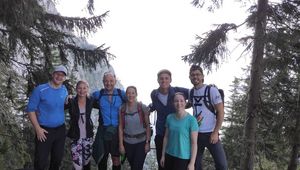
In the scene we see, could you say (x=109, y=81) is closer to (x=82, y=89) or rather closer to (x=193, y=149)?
(x=82, y=89)

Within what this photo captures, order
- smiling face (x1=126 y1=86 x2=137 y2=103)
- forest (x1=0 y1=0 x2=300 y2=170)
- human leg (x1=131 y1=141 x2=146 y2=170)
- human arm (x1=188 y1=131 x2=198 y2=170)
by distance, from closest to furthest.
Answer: human arm (x1=188 y1=131 x2=198 y2=170), smiling face (x1=126 y1=86 x2=137 y2=103), human leg (x1=131 y1=141 x2=146 y2=170), forest (x1=0 y1=0 x2=300 y2=170)

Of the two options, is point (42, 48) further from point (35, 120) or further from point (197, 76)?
point (197, 76)

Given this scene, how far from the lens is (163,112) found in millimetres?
5246

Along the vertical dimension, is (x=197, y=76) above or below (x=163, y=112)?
above

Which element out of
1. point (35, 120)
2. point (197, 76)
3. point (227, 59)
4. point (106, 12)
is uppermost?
point (106, 12)

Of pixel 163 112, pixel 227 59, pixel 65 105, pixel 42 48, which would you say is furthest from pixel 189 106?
pixel 42 48

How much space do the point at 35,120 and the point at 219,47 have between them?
15.9 feet

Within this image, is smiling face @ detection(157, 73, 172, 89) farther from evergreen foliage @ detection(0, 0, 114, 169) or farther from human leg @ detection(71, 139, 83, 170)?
evergreen foliage @ detection(0, 0, 114, 169)

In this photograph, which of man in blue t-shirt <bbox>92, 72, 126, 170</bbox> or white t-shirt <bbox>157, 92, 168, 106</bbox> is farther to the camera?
man in blue t-shirt <bbox>92, 72, 126, 170</bbox>

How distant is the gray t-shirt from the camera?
532cm

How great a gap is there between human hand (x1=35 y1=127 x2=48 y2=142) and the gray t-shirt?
1.09 metres

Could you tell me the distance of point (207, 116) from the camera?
16.6ft

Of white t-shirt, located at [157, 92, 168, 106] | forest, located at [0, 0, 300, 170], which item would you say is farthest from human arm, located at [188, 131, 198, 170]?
forest, located at [0, 0, 300, 170]

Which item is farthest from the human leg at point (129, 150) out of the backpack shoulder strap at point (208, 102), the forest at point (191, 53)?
the forest at point (191, 53)
